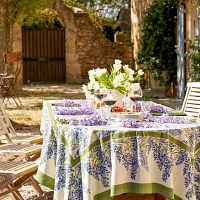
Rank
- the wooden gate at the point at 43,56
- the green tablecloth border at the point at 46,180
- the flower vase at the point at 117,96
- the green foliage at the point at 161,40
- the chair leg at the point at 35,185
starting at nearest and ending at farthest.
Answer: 1. the green tablecloth border at the point at 46,180
2. the flower vase at the point at 117,96
3. the chair leg at the point at 35,185
4. the green foliage at the point at 161,40
5. the wooden gate at the point at 43,56

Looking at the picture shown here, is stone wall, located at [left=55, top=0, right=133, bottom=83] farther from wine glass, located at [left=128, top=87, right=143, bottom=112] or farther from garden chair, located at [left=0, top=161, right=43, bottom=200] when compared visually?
garden chair, located at [left=0, top=161, right=43, bottom=200]

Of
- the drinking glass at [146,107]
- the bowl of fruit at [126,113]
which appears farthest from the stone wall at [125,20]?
the bowl of fruit at [126,113]

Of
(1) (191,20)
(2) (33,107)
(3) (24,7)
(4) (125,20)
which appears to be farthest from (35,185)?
(4) (125,20)

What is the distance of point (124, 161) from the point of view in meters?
3.49

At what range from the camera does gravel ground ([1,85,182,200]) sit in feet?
17.2

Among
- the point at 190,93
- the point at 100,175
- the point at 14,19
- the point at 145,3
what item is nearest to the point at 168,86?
the point at 145,3

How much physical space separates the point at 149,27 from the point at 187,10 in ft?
4.39

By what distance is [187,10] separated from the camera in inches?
513

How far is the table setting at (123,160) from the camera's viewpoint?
11.4ft

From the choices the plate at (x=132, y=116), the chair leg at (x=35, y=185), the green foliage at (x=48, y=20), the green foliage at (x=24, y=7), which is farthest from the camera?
the green foliage at (x=48, y=20)

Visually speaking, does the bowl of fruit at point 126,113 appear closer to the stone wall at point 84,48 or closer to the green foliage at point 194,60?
→ the green foliage at point 194,60

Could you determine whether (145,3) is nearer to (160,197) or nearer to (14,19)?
(14,19)

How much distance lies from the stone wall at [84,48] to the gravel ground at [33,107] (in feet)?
5.37

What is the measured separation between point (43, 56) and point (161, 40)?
23.7 feet
